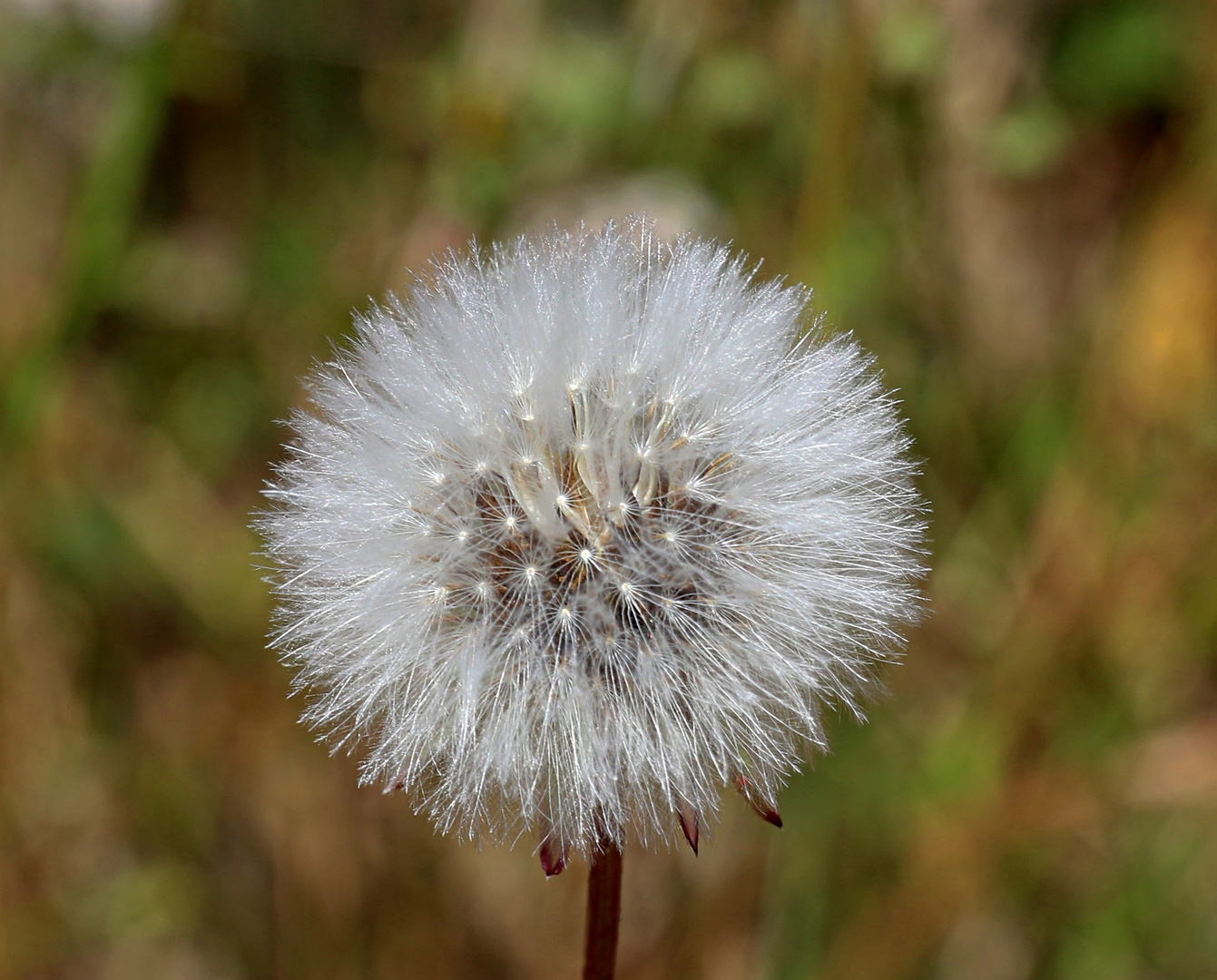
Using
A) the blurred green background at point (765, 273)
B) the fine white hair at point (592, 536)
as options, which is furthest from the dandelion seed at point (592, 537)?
the blurred green background at point (765, 273)

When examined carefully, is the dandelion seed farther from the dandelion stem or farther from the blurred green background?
A: the blurred green background

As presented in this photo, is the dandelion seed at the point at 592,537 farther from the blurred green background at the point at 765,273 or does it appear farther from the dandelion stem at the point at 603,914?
the blurred green background at the point at 765,273

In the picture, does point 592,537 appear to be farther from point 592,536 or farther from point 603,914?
point 603,914

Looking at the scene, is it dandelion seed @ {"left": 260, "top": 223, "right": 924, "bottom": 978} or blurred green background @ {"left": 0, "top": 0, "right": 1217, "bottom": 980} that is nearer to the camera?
dandelion seed @ {"left": 260, "top": 223, "right": 924, "bottom": 978}

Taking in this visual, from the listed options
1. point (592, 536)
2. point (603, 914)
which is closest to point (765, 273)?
point (592, 536)

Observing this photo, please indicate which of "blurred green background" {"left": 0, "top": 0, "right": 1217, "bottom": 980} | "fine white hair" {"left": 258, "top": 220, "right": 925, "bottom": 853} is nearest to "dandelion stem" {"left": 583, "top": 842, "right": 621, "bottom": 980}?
"fine white hair" {"left": 258, "top": 220, "right": 925, "bottom": 853}

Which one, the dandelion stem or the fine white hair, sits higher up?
the fine white hair
